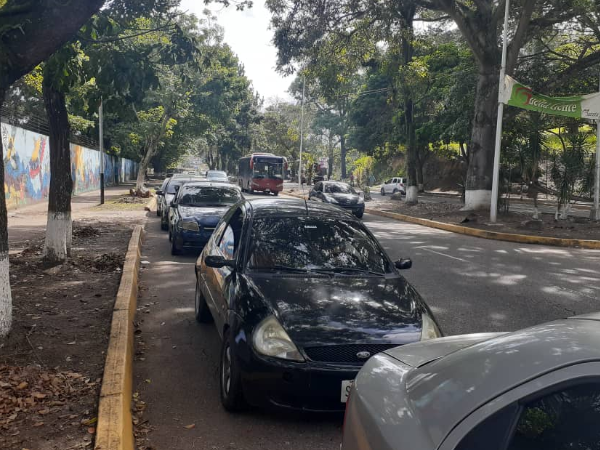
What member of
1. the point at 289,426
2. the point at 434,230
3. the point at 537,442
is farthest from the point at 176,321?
Result: the point at 434,230

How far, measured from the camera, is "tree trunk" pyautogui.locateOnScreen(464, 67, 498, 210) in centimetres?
1939

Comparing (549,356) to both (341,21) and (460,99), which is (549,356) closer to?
(341,21)

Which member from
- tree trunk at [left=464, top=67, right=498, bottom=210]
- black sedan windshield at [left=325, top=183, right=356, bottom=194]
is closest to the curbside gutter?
tree trunk at [left=464, top=67, right=498, bottom=210]

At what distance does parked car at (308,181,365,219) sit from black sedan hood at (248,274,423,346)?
16555 mm

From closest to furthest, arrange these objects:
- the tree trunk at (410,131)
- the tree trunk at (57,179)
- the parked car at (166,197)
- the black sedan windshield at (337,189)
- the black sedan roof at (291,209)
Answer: the black sedan roof at (291,209) → the tree trunk at (57,179) → the parked car at (166,197) → the black sedan windshield at (337,189) → the tree trunk at (410,131)

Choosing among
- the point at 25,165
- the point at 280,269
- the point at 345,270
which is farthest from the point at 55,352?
the point at 25,165

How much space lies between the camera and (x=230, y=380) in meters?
4.00

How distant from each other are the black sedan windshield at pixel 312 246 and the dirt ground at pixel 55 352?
1685 millimetres

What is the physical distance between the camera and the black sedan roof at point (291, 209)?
17.6 ft

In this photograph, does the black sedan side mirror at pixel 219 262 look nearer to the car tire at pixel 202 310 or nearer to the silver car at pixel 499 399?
the car tire at pixel 202 310

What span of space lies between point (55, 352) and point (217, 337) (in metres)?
1.65

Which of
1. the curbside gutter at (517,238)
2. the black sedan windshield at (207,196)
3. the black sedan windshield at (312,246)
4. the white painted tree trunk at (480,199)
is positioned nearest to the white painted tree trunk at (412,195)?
the white painted tree trunk at (480,199)

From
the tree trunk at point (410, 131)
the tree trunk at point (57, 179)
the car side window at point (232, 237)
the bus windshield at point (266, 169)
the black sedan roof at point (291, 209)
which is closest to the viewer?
the car side window at point (232, 237)

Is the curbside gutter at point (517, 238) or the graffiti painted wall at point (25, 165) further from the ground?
the graffiti painted wall at point (25, 165)
